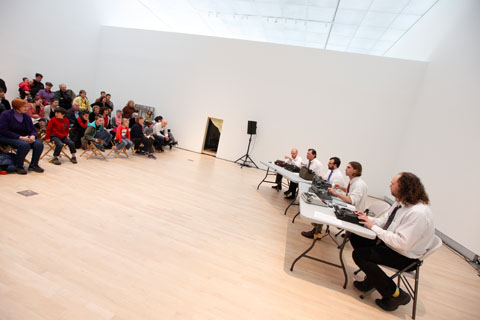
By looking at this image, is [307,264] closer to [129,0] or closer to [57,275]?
[57,275]

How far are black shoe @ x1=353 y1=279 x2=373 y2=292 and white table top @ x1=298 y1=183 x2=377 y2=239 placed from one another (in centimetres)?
64

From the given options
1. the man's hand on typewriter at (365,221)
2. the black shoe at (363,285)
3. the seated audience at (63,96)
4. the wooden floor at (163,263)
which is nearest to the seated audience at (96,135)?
the wooden floor at (163,263)

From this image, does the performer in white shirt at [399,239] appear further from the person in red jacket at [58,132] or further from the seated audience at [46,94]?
the seated audience at [46,94]

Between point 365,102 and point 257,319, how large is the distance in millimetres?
7784

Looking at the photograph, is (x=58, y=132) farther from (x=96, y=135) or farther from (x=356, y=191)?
(x=356, y=191)

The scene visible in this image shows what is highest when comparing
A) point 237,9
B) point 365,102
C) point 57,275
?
point 237,9

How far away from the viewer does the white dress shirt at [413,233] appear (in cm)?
223

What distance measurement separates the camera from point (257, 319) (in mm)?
1954

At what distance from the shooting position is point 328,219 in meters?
2.53

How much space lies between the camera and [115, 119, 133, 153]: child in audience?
6383mm

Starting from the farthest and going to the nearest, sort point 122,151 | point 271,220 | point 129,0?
point 129,0 → point 122,151 → point 271,220

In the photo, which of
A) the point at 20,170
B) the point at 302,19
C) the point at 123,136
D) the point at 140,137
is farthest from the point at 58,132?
the point at 302,19

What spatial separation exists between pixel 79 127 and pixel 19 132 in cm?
208

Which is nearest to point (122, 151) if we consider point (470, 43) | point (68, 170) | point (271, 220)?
point (68, 170)
